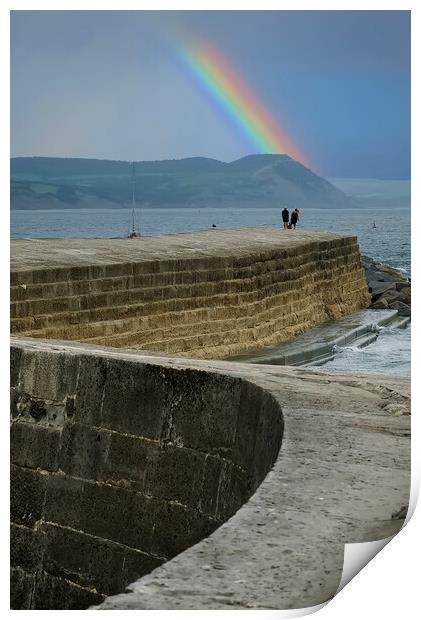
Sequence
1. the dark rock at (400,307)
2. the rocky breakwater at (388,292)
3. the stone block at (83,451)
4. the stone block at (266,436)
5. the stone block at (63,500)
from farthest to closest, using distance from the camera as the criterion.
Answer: the rocky breakwater at (388,292), the dark rock at (400,307), the stone block at (63,500), the stone block at (83,451), the stone block at (266,436)

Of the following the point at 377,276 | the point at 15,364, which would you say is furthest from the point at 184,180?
the point at 15,364

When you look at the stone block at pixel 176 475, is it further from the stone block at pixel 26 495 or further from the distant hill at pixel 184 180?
the distant hill at pixel 184 180

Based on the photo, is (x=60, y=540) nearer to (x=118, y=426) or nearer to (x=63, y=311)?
(x=118, y=426)

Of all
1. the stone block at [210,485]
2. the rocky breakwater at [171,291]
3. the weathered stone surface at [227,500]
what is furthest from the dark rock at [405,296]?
the stone block at [210,485]

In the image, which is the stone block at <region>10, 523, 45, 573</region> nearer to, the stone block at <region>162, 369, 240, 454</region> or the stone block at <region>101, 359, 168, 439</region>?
the stone block at <region>101, 359, 168, 439</region>

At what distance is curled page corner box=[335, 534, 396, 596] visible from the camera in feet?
9.06

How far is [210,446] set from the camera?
15.4ft

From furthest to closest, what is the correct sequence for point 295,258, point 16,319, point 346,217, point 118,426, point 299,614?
point 346,217
point 295,258
point 16,319
point 118,426
point 299,614

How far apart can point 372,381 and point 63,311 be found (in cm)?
923

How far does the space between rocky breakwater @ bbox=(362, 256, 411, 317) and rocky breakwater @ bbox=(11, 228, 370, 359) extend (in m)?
4.86

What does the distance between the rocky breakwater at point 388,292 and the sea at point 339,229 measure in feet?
5.63

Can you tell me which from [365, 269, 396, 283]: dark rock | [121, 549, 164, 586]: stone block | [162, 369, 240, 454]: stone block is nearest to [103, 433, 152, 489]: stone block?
[162, 369, 240, 454]: stone block

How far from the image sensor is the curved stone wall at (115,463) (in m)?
4.58
